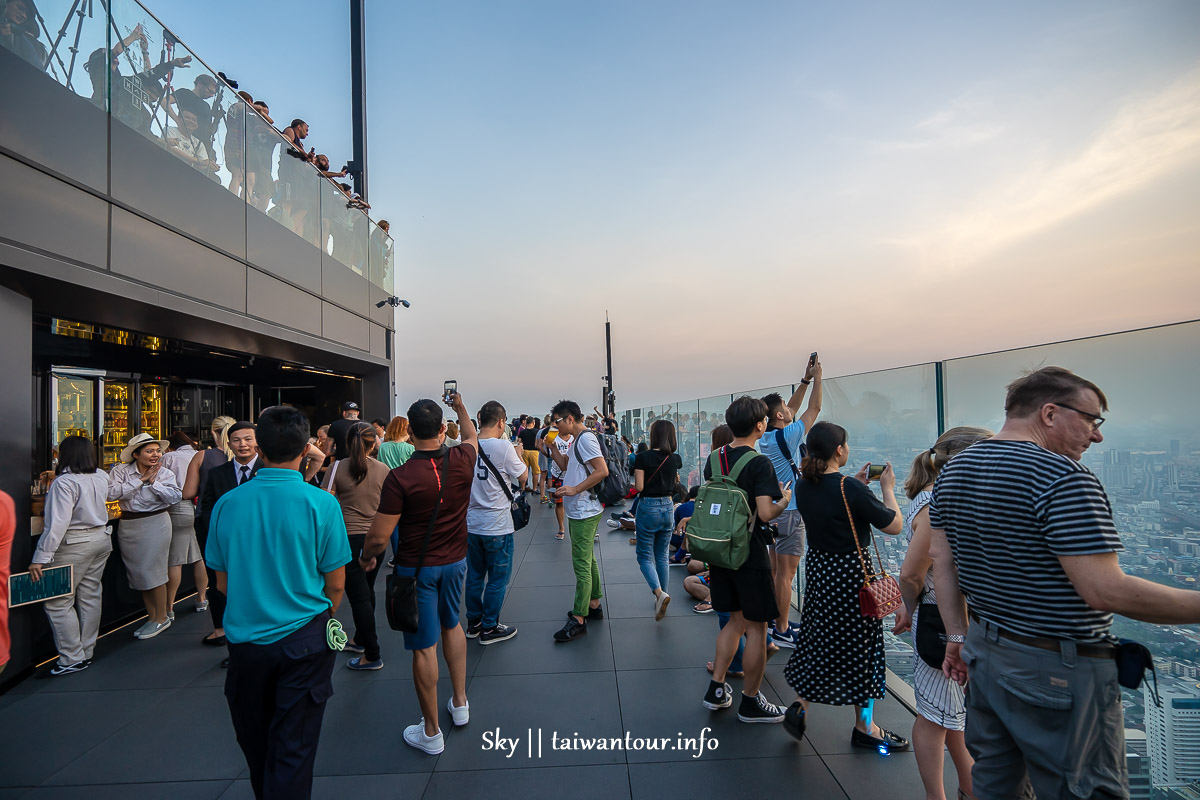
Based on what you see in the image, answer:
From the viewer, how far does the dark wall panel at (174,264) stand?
4.88 meters

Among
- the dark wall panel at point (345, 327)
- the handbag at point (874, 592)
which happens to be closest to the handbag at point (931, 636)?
the handbag at point (874, 592)

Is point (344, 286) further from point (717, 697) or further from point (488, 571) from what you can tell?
point (717, 697)

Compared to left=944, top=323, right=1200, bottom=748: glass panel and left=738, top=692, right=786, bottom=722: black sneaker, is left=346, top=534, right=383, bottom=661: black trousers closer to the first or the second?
left=738, top=692, right=786, bottom=722: black sneaker

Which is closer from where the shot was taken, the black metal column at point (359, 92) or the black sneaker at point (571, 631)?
the black sneaker at point (571, 631)

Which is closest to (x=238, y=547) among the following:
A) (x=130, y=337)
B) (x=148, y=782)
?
(x=148, y=782)

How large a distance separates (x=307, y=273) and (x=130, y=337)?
2695 millimetres

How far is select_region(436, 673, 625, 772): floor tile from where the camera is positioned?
9.79ft

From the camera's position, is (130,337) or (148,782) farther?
(130,337)

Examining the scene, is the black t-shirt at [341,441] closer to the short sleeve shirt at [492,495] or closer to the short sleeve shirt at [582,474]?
the short sleeve shirt at [492,495]

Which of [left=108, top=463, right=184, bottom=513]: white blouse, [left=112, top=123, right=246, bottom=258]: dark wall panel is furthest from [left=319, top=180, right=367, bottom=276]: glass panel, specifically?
[left=108, top=463, right=184, bottom=513]: white blouse

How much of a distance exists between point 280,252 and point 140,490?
4.07 meters

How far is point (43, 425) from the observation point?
17.6 ft

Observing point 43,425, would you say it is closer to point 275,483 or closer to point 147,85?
point 147,85

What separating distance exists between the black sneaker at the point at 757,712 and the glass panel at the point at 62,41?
724cm
